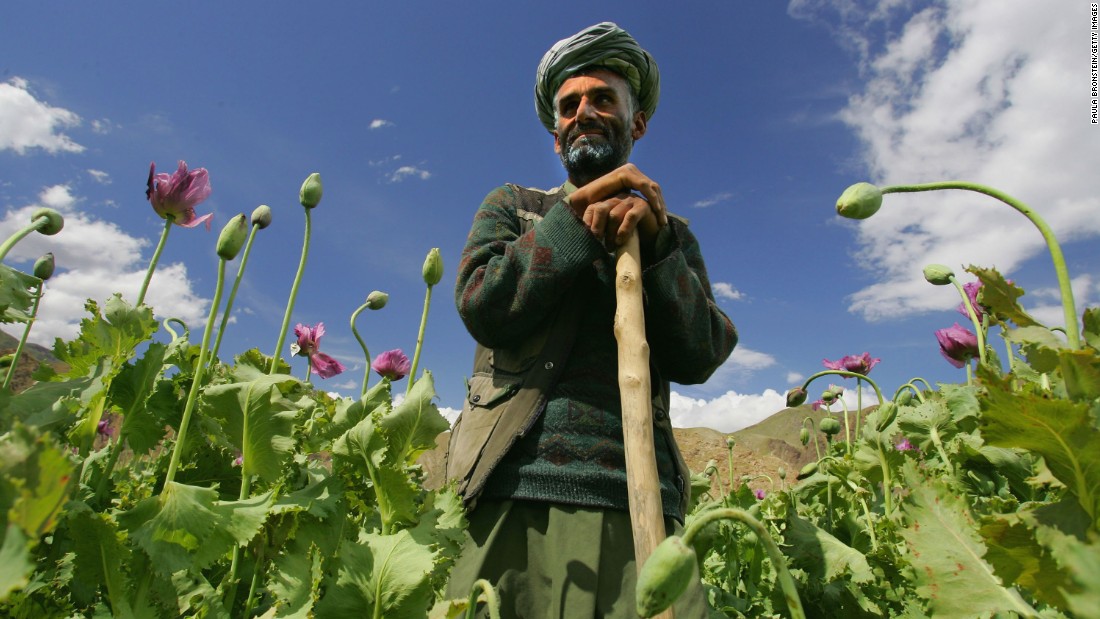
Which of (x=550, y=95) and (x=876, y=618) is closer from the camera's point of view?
(x=876, y=618)

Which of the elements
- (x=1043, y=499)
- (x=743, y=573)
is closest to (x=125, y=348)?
(x=1043, y=499)

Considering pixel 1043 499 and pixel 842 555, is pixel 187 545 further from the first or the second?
pixel 1043 499

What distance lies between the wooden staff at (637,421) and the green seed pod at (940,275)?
0.99 meters

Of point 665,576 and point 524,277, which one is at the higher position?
point 524,277

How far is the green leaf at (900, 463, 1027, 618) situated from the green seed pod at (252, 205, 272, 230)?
1.28m

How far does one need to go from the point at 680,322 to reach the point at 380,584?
2.49 ft

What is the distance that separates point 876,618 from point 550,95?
151cm

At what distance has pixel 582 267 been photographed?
1271 mm

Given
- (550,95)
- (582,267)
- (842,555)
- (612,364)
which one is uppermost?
(550,95)

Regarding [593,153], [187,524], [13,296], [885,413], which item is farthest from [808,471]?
[13,296]

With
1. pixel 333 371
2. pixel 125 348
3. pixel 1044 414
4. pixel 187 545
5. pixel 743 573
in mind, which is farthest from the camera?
pixel 333 371

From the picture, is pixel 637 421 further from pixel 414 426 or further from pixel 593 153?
pixel 593 153

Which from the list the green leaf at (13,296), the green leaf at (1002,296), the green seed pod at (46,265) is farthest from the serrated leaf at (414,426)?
the green seed pod at (46,265)

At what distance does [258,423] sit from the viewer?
3.36 feet
